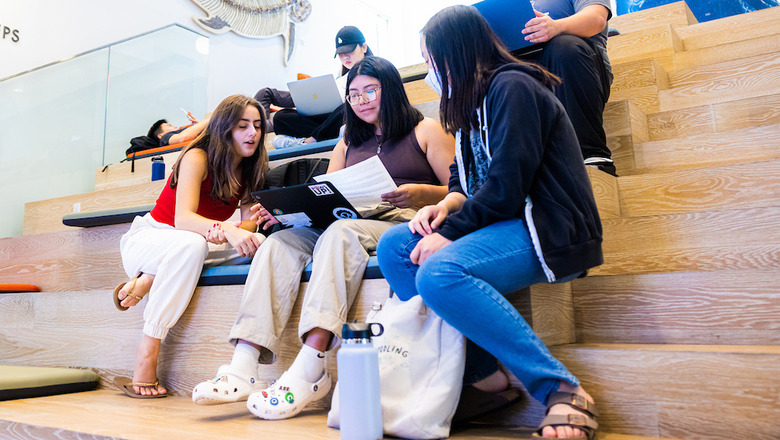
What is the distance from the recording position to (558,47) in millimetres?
1754

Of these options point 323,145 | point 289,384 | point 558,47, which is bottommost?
point 289,384

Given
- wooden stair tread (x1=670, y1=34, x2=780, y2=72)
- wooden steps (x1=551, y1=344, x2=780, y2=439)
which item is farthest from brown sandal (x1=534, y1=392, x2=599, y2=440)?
wooden stair tread (x1=670, y1=34, x2=780, y2=72)

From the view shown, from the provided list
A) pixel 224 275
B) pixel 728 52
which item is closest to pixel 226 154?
pixel 224 275

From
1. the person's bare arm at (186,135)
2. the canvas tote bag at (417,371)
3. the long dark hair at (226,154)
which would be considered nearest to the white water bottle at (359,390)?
the canvas tote bag at (417,371)

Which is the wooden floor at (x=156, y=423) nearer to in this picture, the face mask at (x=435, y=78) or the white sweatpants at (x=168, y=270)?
the white sweatpants at (x=168, y=270)

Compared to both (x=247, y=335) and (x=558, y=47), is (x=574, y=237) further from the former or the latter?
(x=558, y=47)

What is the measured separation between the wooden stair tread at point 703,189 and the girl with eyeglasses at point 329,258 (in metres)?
0.52

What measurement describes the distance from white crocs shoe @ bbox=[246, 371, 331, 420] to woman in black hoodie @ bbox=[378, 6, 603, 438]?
39 cm

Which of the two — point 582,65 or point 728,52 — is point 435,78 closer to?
point 582,65

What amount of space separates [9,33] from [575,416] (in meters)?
4.04

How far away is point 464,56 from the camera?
1182 millimetres

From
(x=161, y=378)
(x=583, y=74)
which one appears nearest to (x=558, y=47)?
(x=583, y=74)

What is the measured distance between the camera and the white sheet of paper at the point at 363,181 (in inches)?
54.9

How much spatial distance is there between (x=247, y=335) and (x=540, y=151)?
791 millimetres
